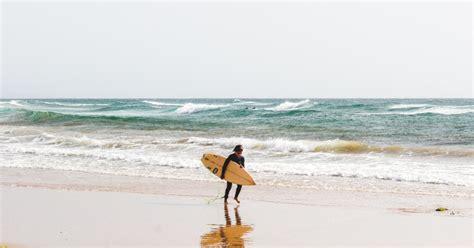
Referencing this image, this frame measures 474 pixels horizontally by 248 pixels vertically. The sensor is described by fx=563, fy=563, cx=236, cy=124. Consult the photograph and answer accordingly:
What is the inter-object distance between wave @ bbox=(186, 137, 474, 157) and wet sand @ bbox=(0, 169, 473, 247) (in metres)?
7.25

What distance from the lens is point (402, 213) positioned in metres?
9.41

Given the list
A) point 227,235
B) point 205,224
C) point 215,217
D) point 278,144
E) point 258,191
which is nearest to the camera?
point 227,235

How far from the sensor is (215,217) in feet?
30.5

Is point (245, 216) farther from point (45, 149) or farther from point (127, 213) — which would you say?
point (45, 149)

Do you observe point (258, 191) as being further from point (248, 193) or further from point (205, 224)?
point (205, 224)

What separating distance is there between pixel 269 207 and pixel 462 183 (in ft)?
16.6

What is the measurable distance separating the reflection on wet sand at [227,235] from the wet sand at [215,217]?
1 centimetres

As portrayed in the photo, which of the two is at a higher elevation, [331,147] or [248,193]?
[331,147]

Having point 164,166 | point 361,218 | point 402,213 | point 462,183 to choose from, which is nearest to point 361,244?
point 361,218

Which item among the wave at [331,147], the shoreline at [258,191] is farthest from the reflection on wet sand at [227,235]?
the wave at [331,147]

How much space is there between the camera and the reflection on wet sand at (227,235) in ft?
24.6

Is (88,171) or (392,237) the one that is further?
(88,171)

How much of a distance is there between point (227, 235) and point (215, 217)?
4.34 feet

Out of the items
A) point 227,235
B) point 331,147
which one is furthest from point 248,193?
point 331,147
